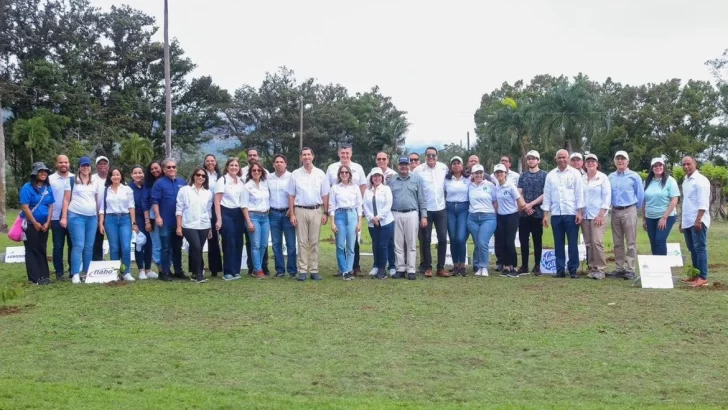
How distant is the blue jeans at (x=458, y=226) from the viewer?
36.7ft

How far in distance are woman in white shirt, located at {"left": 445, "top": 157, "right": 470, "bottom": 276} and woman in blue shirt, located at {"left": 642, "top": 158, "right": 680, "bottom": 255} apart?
268 centimetres

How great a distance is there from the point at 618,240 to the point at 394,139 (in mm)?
57320

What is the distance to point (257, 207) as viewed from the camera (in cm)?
Result: 1071

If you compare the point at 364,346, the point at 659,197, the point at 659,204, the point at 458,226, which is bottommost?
the point at 364,346

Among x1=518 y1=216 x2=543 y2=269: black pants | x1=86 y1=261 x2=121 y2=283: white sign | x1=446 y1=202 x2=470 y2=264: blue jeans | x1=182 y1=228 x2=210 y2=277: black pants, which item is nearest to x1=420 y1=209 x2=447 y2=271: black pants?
x1=446 y1=202 x2=470 y2=264: blue jeans

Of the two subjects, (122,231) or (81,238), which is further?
(122,231)

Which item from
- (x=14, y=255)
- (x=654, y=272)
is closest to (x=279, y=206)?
(x=654, y=272)

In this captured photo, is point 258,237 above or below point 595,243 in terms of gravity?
above

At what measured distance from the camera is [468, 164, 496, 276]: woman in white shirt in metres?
11.0

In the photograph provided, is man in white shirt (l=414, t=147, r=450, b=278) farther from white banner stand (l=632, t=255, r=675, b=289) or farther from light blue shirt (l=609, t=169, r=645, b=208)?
white banner stand (l=632, t=255, r=675, b=289)

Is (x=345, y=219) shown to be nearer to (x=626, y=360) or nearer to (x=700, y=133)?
(x=626, y=360)

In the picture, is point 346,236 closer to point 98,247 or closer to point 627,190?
point 98,247

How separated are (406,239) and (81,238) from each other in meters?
4.76

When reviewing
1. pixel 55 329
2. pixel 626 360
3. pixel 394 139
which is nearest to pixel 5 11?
pixel 394 139
